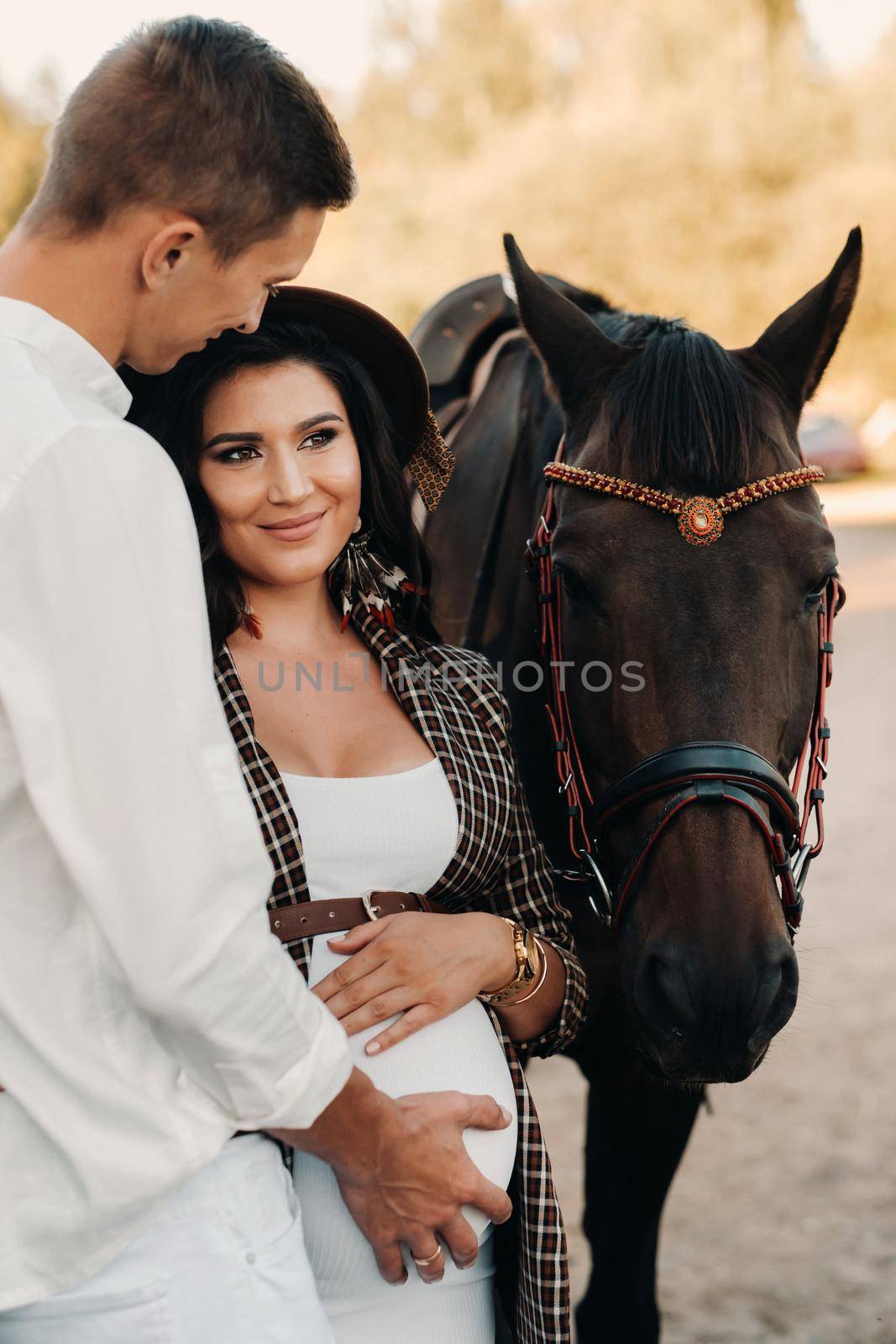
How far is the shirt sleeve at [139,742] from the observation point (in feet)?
3.44

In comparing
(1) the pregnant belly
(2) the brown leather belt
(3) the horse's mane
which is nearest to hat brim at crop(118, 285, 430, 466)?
(3) the horse's mane

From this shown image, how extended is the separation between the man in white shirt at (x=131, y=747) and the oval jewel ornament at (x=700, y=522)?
80 centimetres

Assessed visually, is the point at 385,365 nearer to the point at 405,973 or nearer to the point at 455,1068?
the point at 405,973

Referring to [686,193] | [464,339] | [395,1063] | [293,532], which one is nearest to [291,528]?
[293,532]

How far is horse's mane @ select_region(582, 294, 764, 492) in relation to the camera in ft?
6.39

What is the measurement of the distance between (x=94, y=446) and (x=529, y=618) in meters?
1.52

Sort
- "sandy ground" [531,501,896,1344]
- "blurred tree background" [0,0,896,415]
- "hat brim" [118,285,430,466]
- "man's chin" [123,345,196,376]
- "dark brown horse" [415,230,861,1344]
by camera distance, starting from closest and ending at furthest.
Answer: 1. "man's chin" [123,345,196,376]
2. "dark brown horse" [415,230,861,1344]
3. "hat brim" [118,285,430,466]
4. "sandy ground" [531,501,896,1344]
5. "blurred tree background" [0,0,896,415]

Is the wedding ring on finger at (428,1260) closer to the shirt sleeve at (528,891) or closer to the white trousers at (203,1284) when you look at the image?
the white trousers at (203,1284)

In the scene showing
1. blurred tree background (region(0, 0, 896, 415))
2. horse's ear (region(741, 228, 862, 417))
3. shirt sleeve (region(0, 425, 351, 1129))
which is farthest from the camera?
blurred tree background (region(0, 0, 896, 415))

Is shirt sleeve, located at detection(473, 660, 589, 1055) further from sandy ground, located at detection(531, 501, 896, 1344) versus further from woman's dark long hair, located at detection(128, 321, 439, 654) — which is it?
sandy ground, located at detection(531, 501, 896, 1344)

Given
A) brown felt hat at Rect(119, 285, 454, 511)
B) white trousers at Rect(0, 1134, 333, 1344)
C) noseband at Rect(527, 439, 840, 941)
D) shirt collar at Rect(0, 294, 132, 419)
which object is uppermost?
brown felt hat at Rect(119, 285, 454, 511)

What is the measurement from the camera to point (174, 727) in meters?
1.09

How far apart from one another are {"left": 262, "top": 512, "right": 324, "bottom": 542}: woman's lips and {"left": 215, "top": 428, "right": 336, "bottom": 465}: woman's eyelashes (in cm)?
11

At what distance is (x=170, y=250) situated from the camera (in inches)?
48.5
